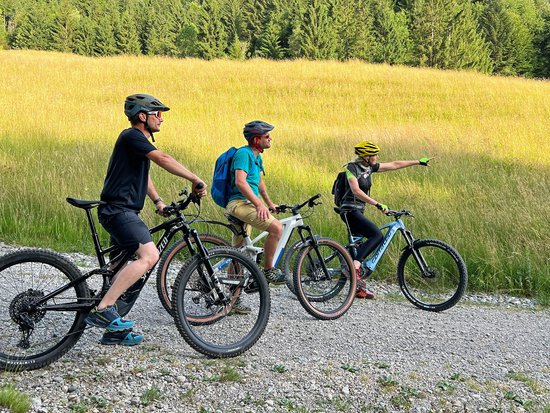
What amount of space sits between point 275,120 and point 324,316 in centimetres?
1396

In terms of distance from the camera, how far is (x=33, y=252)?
4.59 metres

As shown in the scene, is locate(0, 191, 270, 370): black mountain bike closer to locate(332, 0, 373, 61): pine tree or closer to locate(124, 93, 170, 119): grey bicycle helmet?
locate(124, 93, 170, 119): grey bicycle helmet

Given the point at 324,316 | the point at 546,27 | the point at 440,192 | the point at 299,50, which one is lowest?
the point at 324,316

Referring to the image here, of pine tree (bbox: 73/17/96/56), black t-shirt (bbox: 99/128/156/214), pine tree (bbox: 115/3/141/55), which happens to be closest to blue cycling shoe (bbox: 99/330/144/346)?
black t-shirt (bbox: 99/128/156/214)

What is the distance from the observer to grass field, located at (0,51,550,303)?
943 cm

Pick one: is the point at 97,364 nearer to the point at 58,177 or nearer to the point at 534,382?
the point at 534,382

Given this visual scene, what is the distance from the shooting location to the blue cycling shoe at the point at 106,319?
15.7 feet

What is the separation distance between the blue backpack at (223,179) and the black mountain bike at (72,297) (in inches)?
39.4

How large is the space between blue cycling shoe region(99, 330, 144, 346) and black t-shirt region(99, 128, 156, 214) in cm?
100

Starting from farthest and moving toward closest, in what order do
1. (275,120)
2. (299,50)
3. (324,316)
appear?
1. (299,50)
2. (275,120)
3. (324,316)

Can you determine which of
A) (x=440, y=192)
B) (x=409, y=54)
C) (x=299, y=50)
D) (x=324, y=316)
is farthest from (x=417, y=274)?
(x=409, y=54)

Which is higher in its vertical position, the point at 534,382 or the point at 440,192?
the point at 440,192

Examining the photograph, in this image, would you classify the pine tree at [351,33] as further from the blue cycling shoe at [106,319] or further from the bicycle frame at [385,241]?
the blue cycling shoe at [106,319]

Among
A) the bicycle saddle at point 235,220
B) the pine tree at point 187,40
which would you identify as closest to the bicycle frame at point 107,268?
the bicycle saddle at point 235,220
